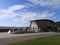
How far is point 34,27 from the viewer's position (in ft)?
251

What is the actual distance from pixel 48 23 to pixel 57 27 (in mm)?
7976

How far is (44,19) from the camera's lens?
77.6 meters

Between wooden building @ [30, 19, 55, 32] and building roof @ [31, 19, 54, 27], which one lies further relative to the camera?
building roof @ [31, 19, 54, 27]

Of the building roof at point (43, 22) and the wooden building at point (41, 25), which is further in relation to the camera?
the building roof at point (43, 22)

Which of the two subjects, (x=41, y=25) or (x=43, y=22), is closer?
(x=41, y=25)

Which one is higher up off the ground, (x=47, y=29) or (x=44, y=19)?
(x=44, y=19)

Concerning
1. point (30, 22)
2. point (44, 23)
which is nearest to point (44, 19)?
point (44, 23)

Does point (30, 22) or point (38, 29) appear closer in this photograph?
point (38, 29)

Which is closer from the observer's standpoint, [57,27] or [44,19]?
[44,19]

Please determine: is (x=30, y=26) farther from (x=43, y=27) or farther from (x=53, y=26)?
(x=53, y=26)

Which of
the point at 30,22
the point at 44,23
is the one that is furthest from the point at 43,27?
the point at 30,22

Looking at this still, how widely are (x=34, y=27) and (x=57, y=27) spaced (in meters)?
14.2

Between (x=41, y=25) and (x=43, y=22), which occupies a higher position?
(x=43, y=22)

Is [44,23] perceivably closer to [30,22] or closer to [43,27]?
[43,27]
